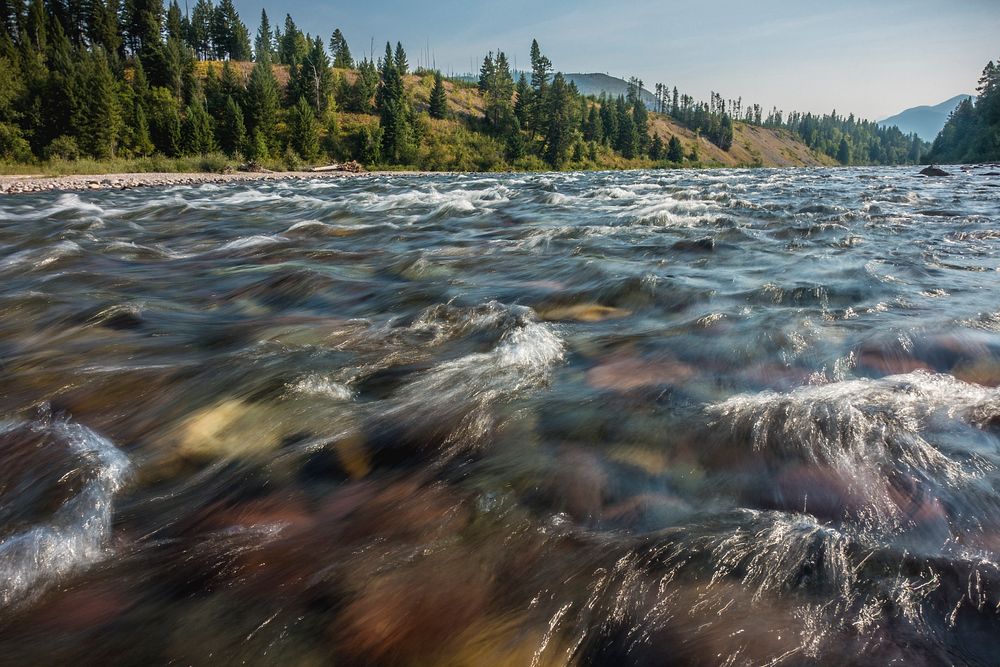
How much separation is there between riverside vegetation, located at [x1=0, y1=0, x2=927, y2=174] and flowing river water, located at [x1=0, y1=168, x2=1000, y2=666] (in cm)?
4892

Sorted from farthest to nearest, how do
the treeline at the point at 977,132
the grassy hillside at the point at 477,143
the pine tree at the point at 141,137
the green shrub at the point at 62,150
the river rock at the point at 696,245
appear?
the grassy hillside at the point at 477,143
the treeline at the point at 977,132
the pine tree at the point at 141,137
the green shrub at the point at 62,150
the river rock at the point at 696,245

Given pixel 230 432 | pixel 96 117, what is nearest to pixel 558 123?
pixel 96 117

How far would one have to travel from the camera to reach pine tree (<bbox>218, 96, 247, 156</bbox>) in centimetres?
6194

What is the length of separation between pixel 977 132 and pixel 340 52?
438 feet

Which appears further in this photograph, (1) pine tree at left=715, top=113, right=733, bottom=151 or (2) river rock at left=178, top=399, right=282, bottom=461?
(1) pine tree at left=715, top=113, right=733, bottom=151

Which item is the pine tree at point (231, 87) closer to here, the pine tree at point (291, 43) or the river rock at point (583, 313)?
the pine tree at point (291, 43)

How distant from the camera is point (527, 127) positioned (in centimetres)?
9656

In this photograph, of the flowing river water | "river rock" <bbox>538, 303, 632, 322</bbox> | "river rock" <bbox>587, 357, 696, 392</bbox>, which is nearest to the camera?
the flowing river water

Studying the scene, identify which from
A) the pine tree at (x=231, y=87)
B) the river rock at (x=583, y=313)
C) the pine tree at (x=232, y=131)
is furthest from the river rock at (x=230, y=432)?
the pine tree at (x=231, y=87)

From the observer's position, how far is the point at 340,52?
418ft

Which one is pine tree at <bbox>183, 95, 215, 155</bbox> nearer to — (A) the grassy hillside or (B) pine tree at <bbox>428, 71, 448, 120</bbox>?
(A) the grassy hillside

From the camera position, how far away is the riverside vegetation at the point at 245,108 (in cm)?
5019

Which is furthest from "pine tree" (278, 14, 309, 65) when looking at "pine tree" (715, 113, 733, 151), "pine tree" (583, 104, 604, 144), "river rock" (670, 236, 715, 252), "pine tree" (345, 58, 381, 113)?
"river rock" (670, 236, 715, 252)

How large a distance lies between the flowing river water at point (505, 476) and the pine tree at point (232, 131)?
66.1m
